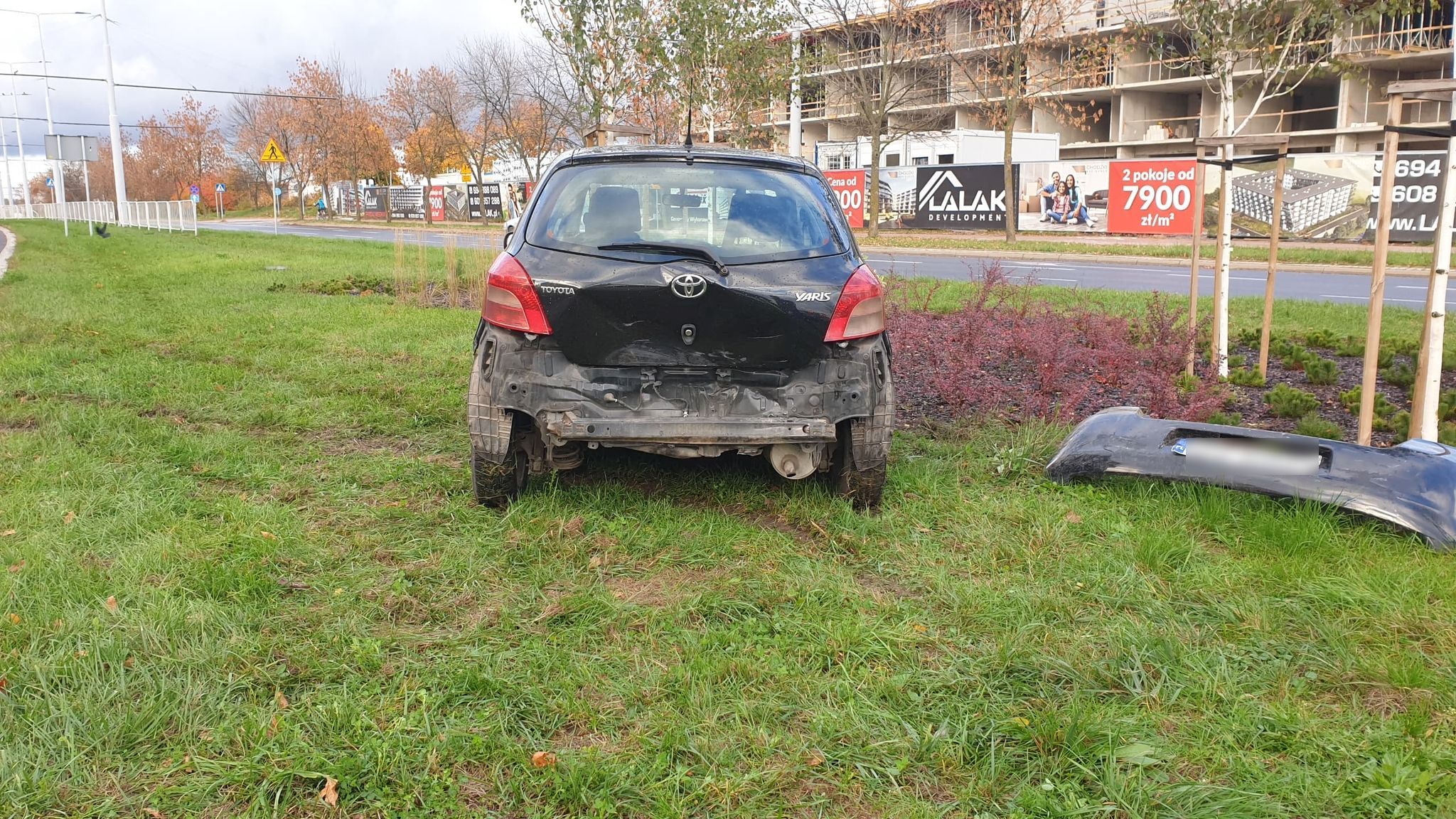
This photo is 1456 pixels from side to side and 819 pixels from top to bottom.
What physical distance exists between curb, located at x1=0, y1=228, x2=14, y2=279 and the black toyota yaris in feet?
54.6

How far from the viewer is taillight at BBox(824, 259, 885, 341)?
4164 millimetres

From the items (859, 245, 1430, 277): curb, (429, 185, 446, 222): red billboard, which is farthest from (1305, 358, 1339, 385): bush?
(429, 185, 446, 222): red billboard

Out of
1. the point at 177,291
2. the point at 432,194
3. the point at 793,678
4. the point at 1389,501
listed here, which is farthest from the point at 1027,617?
the point at 432,194

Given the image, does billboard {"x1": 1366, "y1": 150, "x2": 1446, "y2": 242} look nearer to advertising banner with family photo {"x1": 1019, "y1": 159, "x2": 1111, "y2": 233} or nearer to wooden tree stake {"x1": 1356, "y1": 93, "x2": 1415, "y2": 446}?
advertising banner with family photo {"x1": 1019, "y1": 159, "x2": 1111, "y2": 233}

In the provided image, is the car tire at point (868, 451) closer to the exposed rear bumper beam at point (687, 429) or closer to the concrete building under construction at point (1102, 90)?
the exposed rear bumper beam at point (687, 429)

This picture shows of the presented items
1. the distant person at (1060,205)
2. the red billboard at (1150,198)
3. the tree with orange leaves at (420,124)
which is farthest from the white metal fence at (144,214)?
the red billboard at (1150,198)

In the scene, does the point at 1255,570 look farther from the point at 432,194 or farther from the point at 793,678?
the point at 432,194

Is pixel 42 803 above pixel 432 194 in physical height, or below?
below

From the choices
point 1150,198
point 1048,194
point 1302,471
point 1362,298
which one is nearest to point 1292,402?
point 1302,471

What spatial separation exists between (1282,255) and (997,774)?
22405 millimetres

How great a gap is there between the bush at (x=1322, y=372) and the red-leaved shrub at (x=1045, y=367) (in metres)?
0.86

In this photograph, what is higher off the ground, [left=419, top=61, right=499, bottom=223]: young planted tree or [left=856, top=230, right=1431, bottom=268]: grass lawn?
[left=419, top=61, right=499, bottom=223]: young planted tree

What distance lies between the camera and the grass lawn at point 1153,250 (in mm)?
20406

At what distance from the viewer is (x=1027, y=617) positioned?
138 inches
